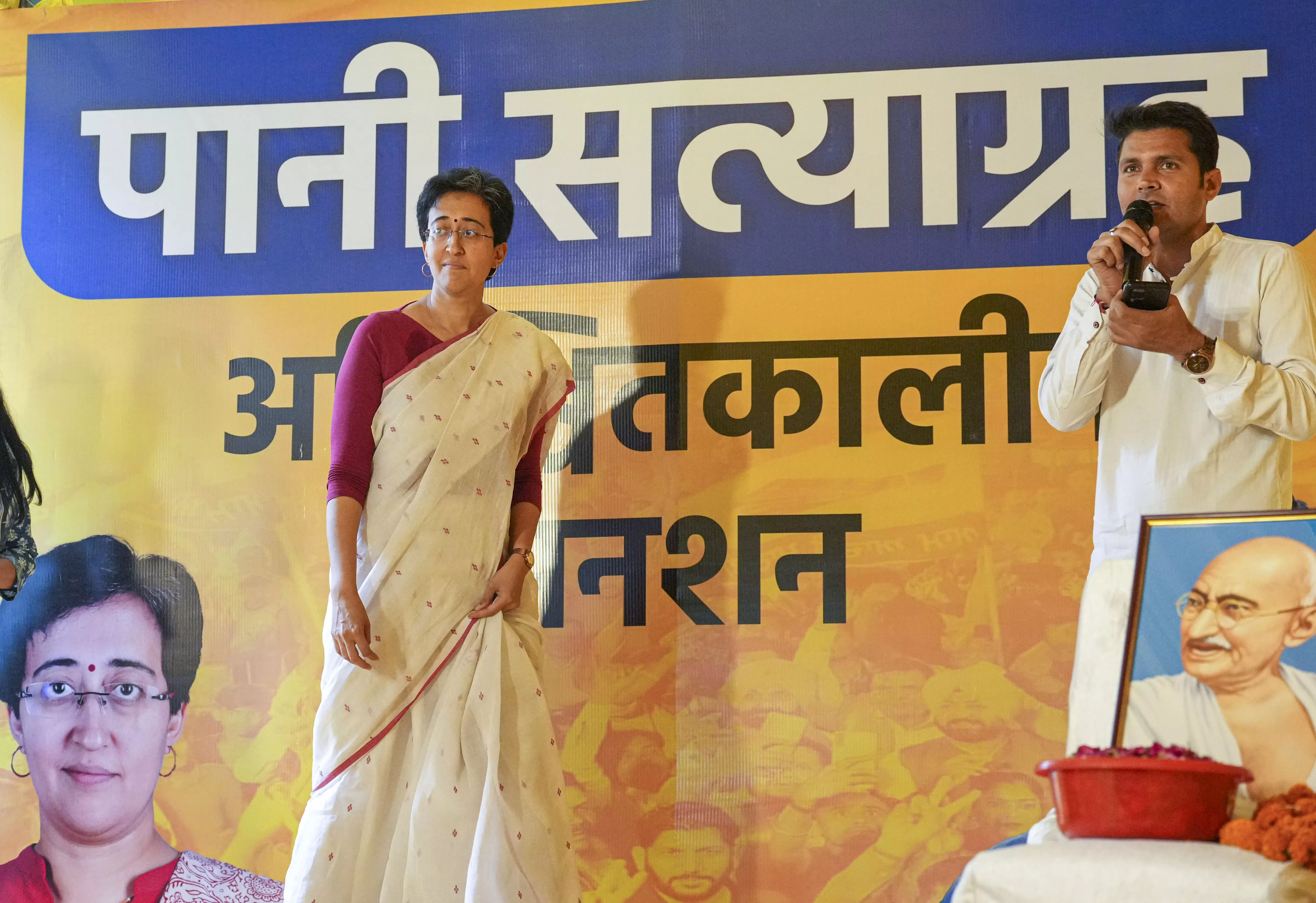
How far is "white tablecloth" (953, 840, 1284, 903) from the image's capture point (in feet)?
5.46

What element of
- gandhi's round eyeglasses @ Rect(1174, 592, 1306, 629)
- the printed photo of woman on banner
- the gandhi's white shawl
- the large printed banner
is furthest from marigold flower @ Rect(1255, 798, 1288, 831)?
the printed photo of woman on banner

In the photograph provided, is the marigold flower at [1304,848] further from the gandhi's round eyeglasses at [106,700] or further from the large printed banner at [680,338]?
the gandhi's round eyeglasses at [106,700]

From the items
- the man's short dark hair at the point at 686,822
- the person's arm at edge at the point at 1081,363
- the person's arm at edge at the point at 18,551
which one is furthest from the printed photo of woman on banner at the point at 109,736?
the person's arm at edge at the point at 1081,363

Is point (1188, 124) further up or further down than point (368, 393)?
further up

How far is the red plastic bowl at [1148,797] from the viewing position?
5.85 feet

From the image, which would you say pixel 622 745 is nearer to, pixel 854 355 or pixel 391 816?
pixel 391 816

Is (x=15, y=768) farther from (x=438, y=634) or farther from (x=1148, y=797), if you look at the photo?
(x=1148, y=797)

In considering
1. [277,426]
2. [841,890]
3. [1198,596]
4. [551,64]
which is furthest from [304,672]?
[1198,596]

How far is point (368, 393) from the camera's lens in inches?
112

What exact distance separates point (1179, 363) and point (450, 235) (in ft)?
5.01

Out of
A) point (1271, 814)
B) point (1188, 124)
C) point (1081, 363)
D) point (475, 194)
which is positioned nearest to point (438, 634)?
point (475, 194)

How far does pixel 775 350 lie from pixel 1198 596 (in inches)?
64.0

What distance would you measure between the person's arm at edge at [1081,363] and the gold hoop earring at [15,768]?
274 centimetres

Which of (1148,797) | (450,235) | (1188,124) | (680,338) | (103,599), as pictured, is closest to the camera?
(1148,797)
